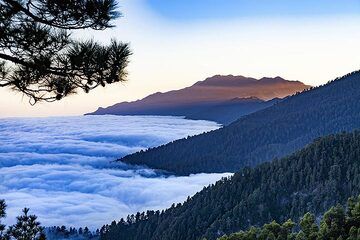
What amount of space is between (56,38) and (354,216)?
72.5 m

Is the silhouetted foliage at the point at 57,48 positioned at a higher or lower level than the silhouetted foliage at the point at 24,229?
higher

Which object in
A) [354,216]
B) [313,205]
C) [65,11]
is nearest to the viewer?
[65,11]

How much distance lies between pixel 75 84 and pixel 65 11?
94.3 inches

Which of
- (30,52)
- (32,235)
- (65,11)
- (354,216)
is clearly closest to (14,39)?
(30,52)

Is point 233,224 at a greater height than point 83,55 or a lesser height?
lesser

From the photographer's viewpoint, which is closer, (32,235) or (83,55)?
(83,55)

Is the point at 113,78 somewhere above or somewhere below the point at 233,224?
above

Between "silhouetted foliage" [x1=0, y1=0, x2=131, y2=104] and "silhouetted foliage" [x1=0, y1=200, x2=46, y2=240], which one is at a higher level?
"silhouetted foliage" [x1=0, y1=0, x2=131, y2=104]

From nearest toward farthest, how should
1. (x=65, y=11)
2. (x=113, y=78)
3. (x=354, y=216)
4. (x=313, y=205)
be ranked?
(x=65, y=11) → (x=113, y=78) → (x=354, y=216) → (x=313, y=205)

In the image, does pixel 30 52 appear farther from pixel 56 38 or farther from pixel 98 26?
pixel 98 26

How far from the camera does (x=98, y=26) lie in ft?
47.3

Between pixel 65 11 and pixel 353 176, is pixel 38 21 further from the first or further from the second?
pixel 353 176

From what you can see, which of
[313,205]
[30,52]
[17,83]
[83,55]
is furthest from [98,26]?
[313,205]

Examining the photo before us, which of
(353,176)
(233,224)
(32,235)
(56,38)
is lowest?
(233,224)
